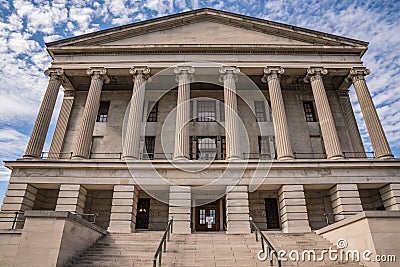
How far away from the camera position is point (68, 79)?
81.4 feet

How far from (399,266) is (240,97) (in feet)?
59.7

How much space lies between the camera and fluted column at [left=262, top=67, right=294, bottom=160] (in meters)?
19.7

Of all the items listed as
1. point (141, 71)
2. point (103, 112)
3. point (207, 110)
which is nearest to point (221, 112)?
point (207, 110)

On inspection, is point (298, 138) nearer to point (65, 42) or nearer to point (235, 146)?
point (235, 146)

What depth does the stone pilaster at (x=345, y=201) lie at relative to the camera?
17422 mm

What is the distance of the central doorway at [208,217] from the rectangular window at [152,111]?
356 inches

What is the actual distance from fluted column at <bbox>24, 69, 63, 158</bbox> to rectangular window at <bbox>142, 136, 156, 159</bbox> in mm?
7452

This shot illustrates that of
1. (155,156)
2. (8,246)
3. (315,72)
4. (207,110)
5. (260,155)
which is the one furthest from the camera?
(207,110)

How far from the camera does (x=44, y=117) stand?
21.0m

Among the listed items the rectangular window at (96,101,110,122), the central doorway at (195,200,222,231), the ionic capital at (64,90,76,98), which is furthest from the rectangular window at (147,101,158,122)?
the central doorway at (195,200,222,231)

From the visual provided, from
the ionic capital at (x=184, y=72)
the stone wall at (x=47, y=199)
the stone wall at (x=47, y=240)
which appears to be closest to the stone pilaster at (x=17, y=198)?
the stone wall at (x=47, y=199)

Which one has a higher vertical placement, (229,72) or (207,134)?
(229,72)

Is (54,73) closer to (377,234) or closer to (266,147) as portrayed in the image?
(266,147)

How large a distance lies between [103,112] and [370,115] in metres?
21.9
